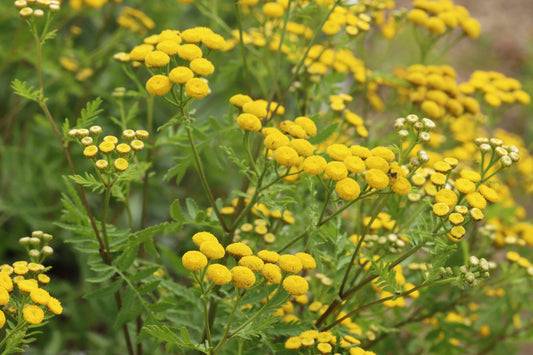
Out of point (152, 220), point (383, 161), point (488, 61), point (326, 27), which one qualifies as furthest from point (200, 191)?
point (488, 61)

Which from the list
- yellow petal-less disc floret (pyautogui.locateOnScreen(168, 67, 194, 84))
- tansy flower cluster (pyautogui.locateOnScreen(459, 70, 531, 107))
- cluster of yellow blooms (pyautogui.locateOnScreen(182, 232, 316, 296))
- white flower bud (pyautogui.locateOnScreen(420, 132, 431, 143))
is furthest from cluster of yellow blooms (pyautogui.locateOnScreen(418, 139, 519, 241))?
tansy flower cluster (pyautogui.locateOnScreen(459, 70, 531, 107))

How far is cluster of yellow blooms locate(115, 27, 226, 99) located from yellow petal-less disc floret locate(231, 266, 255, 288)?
725 millimetres

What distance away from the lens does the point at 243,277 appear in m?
2.10

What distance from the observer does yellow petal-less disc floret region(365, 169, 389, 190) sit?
7.60 ft

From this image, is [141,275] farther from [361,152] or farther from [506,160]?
[506,160]

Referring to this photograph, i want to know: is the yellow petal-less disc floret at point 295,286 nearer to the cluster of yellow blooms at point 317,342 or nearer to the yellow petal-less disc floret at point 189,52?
the cluster of yellow blooms at point 317,342

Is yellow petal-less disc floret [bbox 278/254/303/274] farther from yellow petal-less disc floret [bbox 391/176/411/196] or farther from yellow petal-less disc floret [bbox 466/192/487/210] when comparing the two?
yellow petal-less disc floret [bbox 466/192/487/210]

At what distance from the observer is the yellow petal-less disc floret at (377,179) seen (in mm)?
2316

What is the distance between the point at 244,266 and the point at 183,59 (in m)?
0.99

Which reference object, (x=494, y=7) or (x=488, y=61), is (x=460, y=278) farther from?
(x=494, y=7)

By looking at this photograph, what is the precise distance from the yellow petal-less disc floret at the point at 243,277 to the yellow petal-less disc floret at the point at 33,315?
75 centimetres

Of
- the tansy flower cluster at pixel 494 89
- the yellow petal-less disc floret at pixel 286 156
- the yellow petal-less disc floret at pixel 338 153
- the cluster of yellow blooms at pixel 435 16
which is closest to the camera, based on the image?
the yellow petal-less disc floret at pixel 286 156

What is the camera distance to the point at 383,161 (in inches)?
93.6

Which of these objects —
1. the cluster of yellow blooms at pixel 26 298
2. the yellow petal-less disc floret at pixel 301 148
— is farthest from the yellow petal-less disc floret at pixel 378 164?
the cluster of yellow blooms at pixel 26 298
